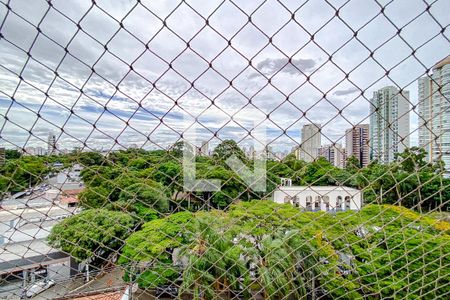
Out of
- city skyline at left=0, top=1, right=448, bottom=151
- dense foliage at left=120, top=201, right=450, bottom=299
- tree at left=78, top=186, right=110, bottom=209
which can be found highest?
city skyline at left=0, top=1, right=448, bottom=151

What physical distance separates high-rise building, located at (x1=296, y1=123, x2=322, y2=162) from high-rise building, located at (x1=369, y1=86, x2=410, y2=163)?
168 millimetres

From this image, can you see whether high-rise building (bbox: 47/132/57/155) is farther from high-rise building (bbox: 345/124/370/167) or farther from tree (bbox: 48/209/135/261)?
high-rise building (bbox: 345/124/370/167)

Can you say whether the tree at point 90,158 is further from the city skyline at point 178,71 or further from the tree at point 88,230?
the tree at point 88,230

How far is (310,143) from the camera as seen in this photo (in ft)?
2.85

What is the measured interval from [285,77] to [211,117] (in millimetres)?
292

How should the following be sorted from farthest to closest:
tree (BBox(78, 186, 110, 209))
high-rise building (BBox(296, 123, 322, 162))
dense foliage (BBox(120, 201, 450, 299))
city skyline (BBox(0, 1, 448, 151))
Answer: dense foliage (BBox(120, 201, 450, 299)) < tree (BBox(78, 186, 110, 209)) < high-rise building (BBox(296, 123, 322, 162)) < city skyline (BBox(0, 1, 448, 151))

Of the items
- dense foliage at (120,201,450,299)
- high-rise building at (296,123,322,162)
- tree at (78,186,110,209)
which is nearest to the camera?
high-rise building at (296,123,322,162)

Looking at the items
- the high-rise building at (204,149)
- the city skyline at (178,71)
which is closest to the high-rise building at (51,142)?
the city skyline at (178,71)

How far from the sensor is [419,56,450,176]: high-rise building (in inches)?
29.4

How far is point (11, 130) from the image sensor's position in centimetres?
71

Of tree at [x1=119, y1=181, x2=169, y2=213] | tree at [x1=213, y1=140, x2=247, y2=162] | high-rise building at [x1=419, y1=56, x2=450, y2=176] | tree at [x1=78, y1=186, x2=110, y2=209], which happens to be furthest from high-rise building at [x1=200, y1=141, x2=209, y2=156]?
high-rise building at [x1=419, y1=56, x2=450, y2=176]

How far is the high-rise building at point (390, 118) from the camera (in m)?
0.78

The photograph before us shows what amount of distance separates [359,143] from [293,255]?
226 centimetres

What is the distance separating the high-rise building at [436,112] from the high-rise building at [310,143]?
300 millimetres
